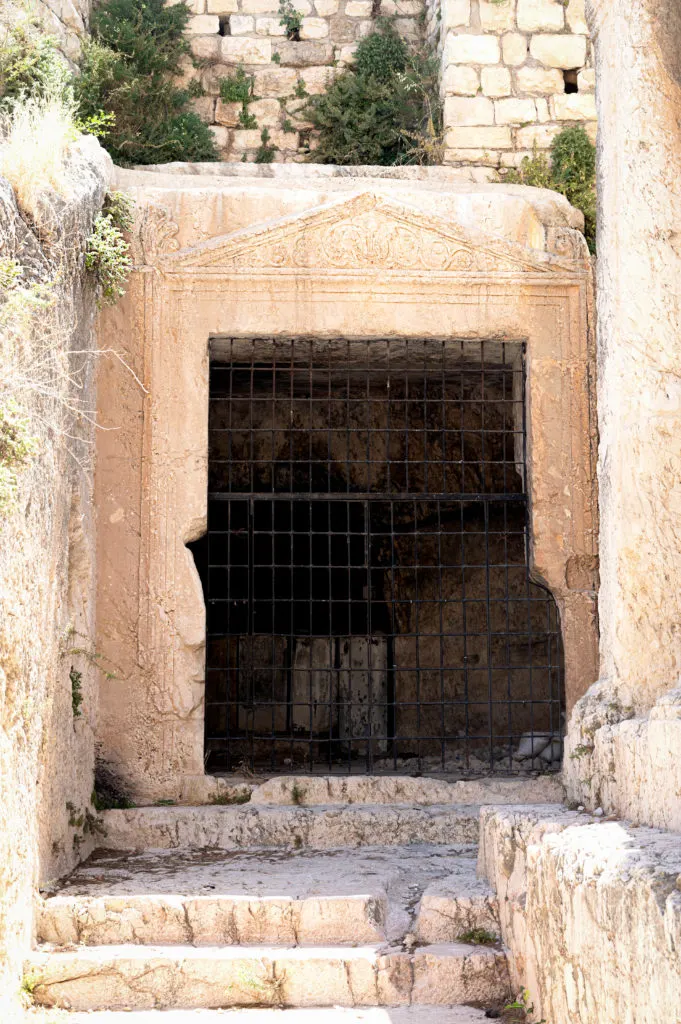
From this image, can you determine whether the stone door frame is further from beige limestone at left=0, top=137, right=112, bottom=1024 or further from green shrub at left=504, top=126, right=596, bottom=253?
green shrub at left=504, top=126, right=596, bottom=253

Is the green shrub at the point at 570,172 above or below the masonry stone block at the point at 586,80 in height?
below

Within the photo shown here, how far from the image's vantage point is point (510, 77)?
29.5 ft

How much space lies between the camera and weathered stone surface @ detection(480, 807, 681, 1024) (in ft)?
8.64

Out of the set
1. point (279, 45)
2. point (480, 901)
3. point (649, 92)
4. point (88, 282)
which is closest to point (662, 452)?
point (649, 92)

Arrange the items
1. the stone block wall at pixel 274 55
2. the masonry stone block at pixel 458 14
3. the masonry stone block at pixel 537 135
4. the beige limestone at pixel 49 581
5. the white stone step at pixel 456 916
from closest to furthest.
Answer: the beige limestone at pixel 49 581, the white stone step at pixel 456 916, the masonry stone block at pixel 537 135, the masonry stone block at pixel 458 14, the stone block wall at pixel 274 55

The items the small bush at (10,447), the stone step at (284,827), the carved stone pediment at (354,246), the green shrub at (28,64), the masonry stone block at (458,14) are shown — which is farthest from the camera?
the masonry stone block at (458,14)

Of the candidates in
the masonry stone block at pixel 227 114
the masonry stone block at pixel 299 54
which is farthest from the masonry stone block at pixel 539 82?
the masonry stone block at pixel 227 114

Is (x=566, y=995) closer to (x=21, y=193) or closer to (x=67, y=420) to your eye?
(x=67, y=420)

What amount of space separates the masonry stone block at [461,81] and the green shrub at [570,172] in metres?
0.85

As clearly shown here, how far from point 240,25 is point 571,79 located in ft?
9.92

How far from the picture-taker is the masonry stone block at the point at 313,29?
31.7 feet

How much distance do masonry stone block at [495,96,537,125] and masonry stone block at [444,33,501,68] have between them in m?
0.41

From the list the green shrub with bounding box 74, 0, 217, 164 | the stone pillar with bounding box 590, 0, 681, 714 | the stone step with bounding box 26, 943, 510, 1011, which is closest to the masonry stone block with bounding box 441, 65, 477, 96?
the green shrub with bounding box 74, 0, 217, 164

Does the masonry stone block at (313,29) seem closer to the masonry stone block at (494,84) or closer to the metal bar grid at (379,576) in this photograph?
the masonry stone block at (494,84)
